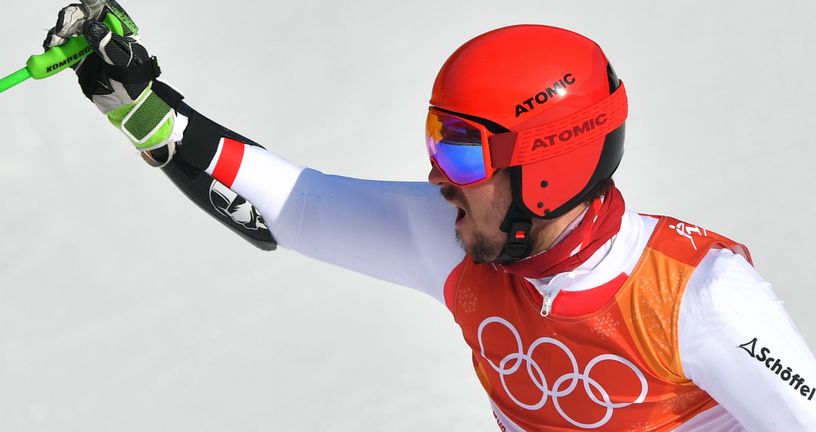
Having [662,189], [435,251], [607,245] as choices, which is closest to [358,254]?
[435,251]

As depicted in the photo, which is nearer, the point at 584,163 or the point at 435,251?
the point at 584,163

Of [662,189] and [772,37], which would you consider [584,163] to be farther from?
[772,37]

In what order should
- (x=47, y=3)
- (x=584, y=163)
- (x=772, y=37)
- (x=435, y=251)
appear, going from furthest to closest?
(x=772, y=37)
(x=47, y=3)
(x=435, y=251)
(x=584, y=163)

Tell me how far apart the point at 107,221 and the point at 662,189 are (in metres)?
2.61

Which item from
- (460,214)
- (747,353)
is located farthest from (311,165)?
(747,353)

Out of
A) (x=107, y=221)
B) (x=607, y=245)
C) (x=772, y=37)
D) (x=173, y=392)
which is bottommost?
(x=173, y=392)

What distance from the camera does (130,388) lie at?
191 inches

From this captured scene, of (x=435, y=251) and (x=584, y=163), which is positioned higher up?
(x=584, y=163)

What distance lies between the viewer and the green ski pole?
275 centimetres

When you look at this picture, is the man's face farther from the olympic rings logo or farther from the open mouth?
the olympic rings logo

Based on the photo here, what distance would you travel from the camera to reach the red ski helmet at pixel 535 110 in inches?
106

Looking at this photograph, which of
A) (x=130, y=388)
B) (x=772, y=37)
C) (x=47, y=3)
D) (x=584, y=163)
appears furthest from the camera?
(x=772, y=37)

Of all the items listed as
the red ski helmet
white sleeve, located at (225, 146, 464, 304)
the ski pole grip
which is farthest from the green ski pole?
the red ski helmet

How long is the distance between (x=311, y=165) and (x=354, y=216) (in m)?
2.27
